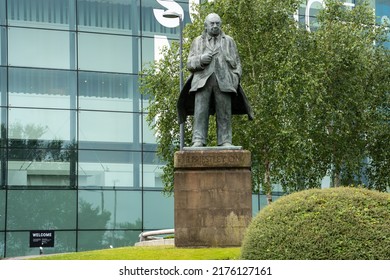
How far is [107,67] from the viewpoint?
135ft

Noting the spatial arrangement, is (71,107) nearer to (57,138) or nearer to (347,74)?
(57,138)

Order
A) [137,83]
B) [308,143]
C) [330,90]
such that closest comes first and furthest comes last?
[308,143] → [330,90] → [137,83]

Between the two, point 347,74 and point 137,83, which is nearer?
point 347,74

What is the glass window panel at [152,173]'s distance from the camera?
133 feet

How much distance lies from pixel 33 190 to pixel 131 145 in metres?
4.71

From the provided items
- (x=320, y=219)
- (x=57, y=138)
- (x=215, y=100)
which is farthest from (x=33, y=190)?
(x=320, y=219)

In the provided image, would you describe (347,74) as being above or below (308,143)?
above

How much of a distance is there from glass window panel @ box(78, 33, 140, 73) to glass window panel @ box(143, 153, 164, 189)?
403cm

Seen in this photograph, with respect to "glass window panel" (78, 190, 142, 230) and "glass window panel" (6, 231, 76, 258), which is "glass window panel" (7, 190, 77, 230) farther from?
"glass window panel" (78, 190, 142, 230)

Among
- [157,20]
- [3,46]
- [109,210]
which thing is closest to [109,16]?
[157,20]

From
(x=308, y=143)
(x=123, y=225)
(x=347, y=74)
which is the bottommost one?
(x=123, y=225)

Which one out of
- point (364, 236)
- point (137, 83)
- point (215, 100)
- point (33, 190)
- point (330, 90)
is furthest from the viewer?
point (137, 83)

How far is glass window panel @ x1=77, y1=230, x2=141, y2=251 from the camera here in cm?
3866

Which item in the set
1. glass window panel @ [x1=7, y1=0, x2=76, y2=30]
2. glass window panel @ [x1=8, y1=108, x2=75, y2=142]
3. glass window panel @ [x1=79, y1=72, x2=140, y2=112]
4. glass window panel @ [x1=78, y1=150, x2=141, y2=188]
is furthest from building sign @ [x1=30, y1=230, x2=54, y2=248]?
glass window panel @ [x1=7, y1=0, x2=76, y2=30]
